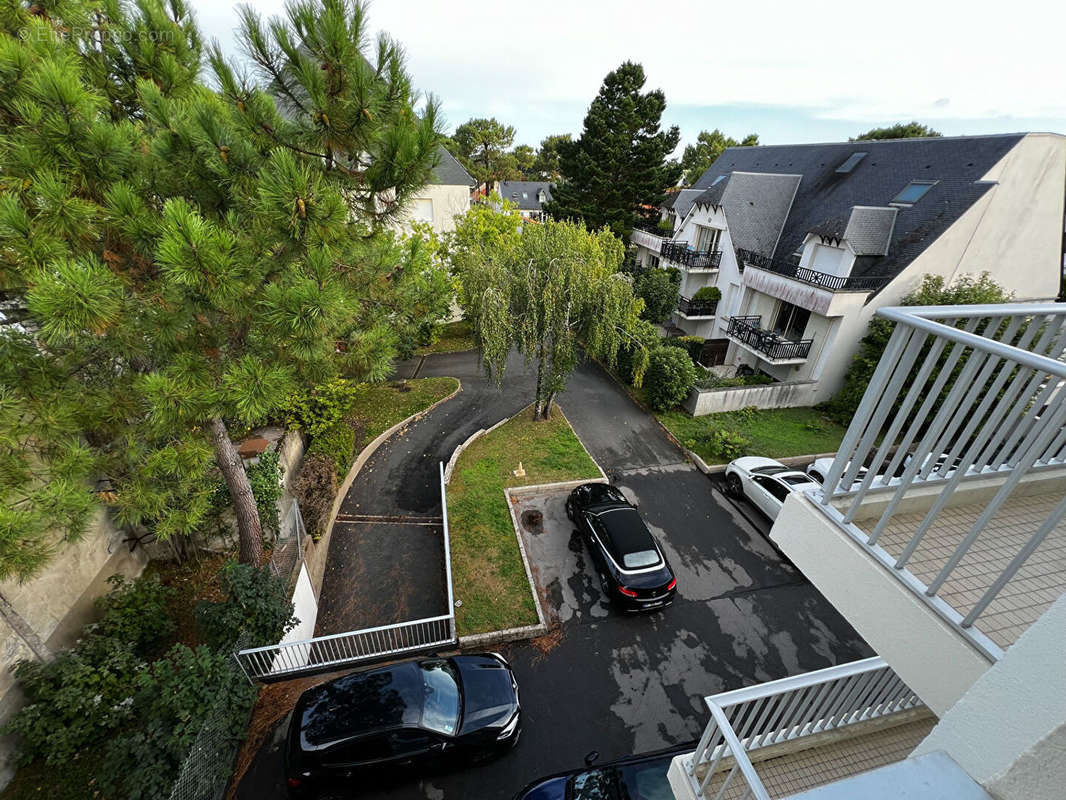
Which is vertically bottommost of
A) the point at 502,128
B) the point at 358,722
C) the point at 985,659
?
the point at 358,722

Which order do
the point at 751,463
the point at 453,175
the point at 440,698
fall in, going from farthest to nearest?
the point at 453,175, the point at 751,463, the point at 440,698

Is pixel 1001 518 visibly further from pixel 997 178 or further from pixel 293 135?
pixel 997 178

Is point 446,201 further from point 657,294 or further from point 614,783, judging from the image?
point 614,783

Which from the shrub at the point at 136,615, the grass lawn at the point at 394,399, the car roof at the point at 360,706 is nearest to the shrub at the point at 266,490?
the shrub at the point at 136,615

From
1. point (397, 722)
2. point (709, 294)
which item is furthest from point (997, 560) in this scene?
point (709, 294)

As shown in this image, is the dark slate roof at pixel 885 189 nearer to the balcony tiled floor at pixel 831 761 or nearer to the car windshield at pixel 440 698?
the balcony tiled floor at pixel 831 761

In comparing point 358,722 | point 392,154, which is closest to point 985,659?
point 392,154

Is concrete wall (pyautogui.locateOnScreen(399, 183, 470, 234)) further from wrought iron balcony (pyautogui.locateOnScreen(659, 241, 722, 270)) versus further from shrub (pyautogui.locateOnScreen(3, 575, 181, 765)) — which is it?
shrub (pyautogui.locateOnScreen(3, 575, 181, 765))
